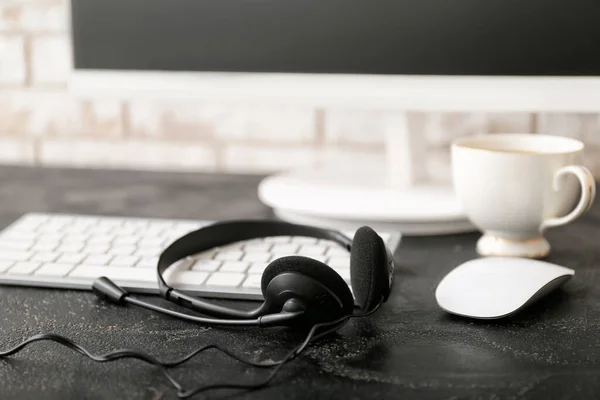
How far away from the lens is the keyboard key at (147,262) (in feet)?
1.89

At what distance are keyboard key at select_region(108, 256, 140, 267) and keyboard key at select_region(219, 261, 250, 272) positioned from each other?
7 centimetres

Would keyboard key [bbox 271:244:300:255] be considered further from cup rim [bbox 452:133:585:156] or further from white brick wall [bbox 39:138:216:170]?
white brick wall [bbox 39:138:216:170]

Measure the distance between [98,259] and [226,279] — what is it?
0.11m

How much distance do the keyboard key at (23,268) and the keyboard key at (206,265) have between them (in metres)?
0.12

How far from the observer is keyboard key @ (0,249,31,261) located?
1.94ft

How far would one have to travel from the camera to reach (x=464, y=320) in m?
0.49

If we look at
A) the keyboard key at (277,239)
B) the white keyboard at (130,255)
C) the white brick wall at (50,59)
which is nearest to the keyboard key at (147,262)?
the white keyboard at (130,255)

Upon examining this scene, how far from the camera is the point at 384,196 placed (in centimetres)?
75

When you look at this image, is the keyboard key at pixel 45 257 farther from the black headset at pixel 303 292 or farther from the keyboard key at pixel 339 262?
the keyboard key at pixel 339 262

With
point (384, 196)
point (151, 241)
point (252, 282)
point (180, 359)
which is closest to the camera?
point (180, 359)

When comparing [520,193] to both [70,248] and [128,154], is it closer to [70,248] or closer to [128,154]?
[70,248]

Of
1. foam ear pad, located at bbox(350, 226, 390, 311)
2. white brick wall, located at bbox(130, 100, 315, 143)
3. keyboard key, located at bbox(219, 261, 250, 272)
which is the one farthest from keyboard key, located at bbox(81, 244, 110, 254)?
white brick wall, located at bbox(130, 100, 315, 143)

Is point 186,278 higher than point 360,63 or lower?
lower

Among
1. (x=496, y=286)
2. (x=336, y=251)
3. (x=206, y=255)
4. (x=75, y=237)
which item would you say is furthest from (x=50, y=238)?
(x=496, y=286)
